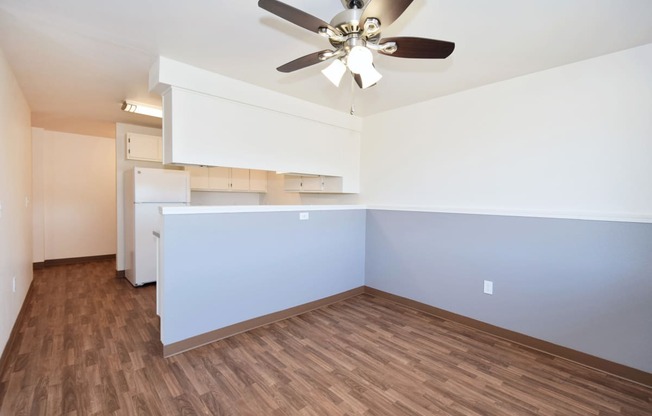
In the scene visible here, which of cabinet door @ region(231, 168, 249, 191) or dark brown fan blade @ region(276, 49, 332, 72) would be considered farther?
cabinet door @ region(231, 168, 249, 191)

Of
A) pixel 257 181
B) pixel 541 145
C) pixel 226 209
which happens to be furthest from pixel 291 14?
pixel 257 181

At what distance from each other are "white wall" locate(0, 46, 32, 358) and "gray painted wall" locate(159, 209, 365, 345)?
1.23m

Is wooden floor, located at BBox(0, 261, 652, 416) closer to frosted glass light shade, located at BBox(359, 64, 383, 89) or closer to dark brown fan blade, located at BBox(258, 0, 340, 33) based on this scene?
frosted glass light shade, located at BBox(359, 64, 383, 89)

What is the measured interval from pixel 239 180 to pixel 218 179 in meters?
0.39

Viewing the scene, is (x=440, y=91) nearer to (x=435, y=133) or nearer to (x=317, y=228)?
(x=435, y=133)

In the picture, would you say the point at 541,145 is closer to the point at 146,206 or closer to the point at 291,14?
the point at 291,14

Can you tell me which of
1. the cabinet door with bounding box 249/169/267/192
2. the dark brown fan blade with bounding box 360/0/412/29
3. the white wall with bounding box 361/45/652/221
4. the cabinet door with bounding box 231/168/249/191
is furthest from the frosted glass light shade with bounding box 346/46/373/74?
the cabinet door with bounding box 249/169/267/192

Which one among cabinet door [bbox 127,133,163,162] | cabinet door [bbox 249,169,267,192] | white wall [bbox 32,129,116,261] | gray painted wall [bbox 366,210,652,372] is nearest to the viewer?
gray painted wall [bbox 366,210,652,372]

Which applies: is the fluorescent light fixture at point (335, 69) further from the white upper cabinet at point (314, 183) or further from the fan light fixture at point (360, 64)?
the white upper cabinet at point (314, 183)

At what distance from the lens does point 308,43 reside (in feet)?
7.43

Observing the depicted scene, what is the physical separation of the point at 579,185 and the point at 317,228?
7.96 feet

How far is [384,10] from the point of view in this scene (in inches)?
56.5

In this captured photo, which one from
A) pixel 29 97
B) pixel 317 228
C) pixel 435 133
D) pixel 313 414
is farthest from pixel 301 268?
pixel 29 97

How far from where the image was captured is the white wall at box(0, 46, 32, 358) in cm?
233
